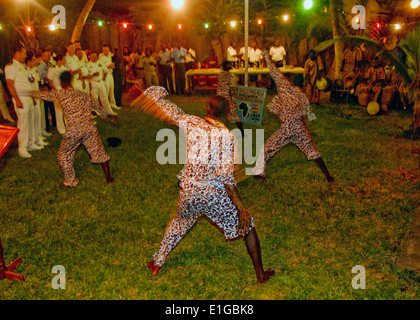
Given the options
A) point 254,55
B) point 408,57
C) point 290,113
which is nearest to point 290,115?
point 290,113

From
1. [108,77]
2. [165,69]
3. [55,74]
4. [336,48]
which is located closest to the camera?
[55,74]

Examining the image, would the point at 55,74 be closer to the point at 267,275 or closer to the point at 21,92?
the point at 21,92

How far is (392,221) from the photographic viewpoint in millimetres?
5207

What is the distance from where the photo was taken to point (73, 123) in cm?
608

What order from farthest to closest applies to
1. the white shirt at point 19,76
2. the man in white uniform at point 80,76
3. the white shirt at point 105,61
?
the white shirt at point 105,61, the man in white uniform at point 80,76, the white shirt at point 19,76

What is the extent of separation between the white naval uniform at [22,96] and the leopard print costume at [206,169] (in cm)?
540

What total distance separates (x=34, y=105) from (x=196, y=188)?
6.76 metres

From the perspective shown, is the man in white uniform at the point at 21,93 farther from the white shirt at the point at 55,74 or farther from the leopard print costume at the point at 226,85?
the leopard print costume at the point at 226,85

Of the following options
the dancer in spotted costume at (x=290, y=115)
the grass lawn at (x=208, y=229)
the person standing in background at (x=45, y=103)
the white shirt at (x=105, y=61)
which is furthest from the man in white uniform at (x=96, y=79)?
the dancer in spotted costume at (x=290, y=115)

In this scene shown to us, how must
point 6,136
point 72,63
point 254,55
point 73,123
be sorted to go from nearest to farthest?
point 6,136 < point 73,123 < point 72,63 < point 254,55

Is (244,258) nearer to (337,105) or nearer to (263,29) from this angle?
(337,105)

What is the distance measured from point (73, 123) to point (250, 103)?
5.78 meters

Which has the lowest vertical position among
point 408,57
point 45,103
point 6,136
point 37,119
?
point 37,119

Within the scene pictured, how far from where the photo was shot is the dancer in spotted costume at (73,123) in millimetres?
5984
